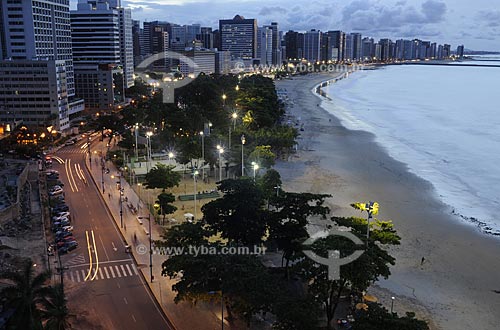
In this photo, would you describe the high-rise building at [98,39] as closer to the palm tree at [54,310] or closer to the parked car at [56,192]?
the parked car at [56,192]

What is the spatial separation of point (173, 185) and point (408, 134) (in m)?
50.0

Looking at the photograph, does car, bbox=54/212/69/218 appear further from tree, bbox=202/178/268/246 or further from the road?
tree, bbox=202/178/268/246

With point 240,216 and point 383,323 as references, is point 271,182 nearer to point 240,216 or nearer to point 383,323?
point 240,216

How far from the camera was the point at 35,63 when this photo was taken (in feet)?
240

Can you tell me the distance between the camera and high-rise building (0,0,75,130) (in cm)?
7331

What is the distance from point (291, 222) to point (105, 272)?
11713mm

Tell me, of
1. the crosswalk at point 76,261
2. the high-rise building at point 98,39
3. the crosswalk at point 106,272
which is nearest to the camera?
the crosswalk at point 106,272

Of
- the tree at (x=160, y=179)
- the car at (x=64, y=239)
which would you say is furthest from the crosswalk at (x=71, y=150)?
the car at (x=64, y=239)

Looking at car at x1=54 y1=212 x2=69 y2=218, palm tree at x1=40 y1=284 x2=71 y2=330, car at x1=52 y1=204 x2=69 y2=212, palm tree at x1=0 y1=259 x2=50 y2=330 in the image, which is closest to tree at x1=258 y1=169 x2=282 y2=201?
car at x1=54 y1=212 x2=69 y2=218

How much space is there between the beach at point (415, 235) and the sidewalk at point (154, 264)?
10236 millimetres

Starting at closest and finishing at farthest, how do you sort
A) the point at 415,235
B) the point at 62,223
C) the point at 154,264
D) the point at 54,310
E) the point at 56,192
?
1. the point at 54,310
2. the point at 154,264
3. the point at 62,223
4. the point at 415,235
5. the point at 56,192

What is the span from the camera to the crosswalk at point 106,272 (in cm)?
2914

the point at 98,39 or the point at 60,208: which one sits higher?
the point at 98,39

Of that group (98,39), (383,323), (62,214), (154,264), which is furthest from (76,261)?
(98,39)
